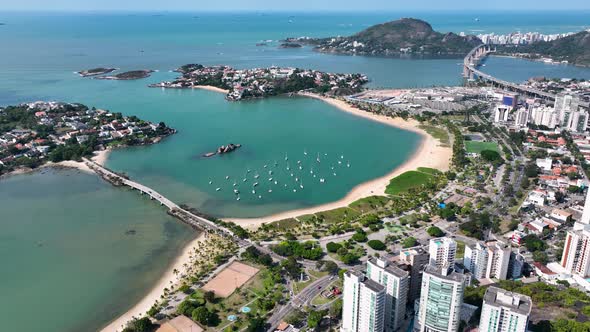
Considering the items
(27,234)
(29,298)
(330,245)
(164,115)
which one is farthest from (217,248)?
(164,115)

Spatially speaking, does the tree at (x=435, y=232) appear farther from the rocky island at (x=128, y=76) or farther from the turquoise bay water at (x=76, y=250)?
the rocky island at (x=128, y=76)

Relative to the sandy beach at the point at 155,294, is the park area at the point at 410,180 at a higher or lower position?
higher

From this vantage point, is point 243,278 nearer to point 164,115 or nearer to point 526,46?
point 164,115

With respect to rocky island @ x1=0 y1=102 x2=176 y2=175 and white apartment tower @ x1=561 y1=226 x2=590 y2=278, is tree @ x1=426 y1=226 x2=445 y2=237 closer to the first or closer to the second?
white apartment tower @ x1=561 y1=226 x2=590 y2=278

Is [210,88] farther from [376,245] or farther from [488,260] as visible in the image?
[488,260]

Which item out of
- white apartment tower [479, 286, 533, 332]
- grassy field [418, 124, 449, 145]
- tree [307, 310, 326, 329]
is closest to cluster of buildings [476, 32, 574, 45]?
grassy field [418, 124, 449, 145]

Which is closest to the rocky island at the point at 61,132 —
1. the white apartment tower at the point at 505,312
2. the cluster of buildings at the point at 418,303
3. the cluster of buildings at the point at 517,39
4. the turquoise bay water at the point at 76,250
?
the turquoise bay water at the point at 76,250

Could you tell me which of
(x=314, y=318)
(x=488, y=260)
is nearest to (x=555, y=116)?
(x=488, y=260)
